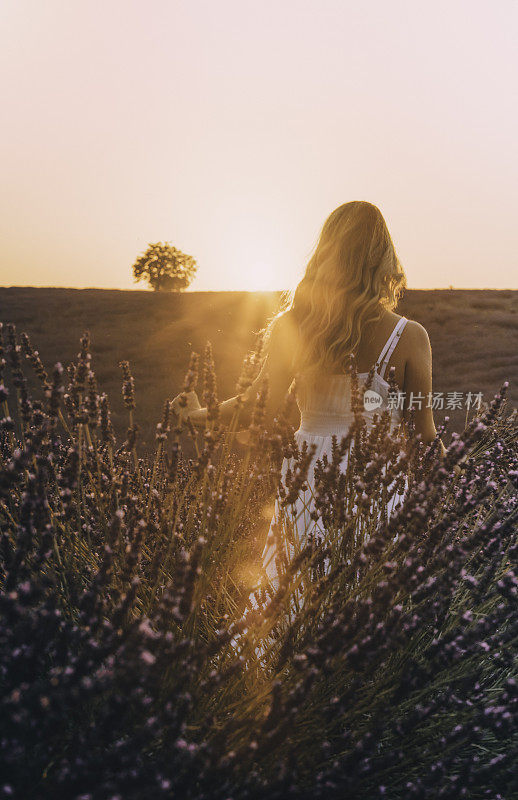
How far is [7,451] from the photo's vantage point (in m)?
2.07

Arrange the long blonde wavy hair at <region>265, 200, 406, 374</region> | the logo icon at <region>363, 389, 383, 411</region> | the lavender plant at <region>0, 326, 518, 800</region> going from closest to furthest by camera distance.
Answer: the lavender plant at <region>0, 326, 518, 800</region>, the long blonde wavy hair at <region>265, 200, 406, 374</region>, the logo icon at <region>363, 389, 383, 411</region>

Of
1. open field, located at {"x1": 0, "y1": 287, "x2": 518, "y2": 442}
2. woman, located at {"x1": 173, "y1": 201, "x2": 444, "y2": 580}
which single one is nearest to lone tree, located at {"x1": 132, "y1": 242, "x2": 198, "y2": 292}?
open field, located at {"x1": 0, "y1": 287, "x2": 518, "y2": 442}

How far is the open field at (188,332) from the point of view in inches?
422

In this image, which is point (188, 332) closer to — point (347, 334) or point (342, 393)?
point (342, 393)

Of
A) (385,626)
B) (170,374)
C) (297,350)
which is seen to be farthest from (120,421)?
(385,626)

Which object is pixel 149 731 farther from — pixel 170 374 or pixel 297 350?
pixel 170 374

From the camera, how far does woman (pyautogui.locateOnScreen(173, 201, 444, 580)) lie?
248cm

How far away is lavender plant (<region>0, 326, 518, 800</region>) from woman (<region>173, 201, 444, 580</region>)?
0.64 meters

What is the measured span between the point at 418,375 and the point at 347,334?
424 mm

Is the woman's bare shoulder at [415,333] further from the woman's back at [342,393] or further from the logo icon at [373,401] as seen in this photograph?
the logo icon at [373,401]

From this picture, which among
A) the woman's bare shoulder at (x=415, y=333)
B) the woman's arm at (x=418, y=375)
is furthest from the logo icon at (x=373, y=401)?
the woman's bare shoulder at (x=415, y=333)

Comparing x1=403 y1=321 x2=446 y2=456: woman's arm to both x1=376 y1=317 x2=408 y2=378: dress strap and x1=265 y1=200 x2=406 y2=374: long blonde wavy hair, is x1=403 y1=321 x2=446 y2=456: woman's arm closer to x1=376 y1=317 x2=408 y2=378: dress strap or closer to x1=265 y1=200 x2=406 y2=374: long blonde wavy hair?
x1=376 y1=317 x2=408 y2=378: dress strap

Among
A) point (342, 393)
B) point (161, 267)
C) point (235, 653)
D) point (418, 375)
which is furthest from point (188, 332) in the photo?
point (161, 267)

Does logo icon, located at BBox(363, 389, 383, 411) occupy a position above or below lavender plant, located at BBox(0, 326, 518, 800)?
above
